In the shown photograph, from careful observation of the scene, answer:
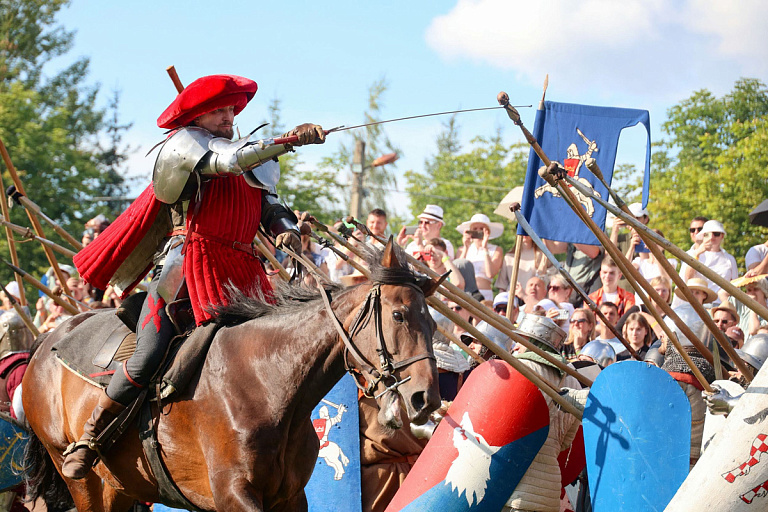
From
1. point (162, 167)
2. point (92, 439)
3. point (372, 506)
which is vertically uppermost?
point (162, 167)

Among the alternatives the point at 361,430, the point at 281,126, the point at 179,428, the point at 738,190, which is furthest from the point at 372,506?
the point at 281,126

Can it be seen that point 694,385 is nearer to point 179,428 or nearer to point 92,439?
point 179,428

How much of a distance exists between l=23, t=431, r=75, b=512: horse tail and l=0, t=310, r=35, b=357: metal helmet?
1.70 metres

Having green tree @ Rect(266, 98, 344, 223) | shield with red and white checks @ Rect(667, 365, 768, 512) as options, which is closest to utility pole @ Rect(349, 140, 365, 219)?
green tree @ Rect(266, 98, 344, 223)

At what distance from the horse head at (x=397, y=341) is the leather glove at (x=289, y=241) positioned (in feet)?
2.53

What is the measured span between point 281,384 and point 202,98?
158 cm

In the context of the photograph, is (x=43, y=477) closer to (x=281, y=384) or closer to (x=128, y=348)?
(x=128, y=348)

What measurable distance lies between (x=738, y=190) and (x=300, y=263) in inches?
702

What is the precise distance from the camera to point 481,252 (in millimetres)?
10625

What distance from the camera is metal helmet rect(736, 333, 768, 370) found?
591 centimetres

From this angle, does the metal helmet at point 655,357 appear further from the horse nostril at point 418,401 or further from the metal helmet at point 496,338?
the horse nostril at point 418,401

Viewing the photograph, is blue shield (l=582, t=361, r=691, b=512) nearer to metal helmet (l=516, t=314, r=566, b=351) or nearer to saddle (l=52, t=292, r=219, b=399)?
metal helmet (l=516, t=314, r=566, b=351)

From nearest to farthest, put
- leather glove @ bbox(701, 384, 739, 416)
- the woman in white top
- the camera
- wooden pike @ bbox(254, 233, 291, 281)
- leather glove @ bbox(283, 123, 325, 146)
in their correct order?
leather glove @ bbox(701, 384, 739, 416) → leather glove @ bbox(283, 123, 325, 146) → wooden pike @ bbox(254, 233, 291, 281) → the woman in white top → the camera

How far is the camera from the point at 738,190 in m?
21.0
